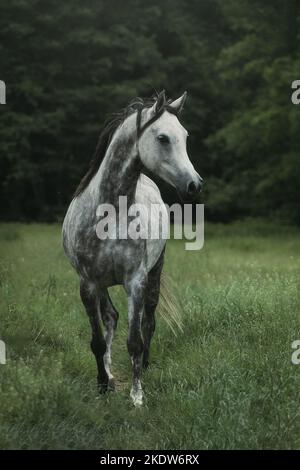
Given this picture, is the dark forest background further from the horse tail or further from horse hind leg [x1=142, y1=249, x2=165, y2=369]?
horse hind leg [x1=142, y1=249, x2=165, y2=369]

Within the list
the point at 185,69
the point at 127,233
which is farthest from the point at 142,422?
the point at 185,69

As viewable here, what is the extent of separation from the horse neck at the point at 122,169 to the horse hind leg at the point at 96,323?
0.70 m

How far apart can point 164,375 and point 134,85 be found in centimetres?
1913

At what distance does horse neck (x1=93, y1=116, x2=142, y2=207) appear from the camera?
5188mm

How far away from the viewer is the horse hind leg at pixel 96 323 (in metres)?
5.33

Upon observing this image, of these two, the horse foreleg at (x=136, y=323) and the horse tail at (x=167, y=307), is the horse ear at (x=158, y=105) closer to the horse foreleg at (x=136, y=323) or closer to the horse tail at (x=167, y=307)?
the horse foreleg at (x=136, y=323)

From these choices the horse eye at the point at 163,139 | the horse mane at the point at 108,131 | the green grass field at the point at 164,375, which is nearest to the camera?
the green grass field at the point at 164,375

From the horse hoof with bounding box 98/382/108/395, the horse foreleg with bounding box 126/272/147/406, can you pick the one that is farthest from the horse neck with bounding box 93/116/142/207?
the horse hoof with bounding box 98/382/108/395

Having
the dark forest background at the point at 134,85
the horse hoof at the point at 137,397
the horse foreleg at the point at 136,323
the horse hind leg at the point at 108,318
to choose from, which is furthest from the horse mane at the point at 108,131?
the dark forest background at the point at 134,85

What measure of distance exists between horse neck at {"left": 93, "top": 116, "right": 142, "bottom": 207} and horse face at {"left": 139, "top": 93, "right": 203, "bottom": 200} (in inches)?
6.5

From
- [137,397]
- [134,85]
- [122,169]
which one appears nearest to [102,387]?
[137,397]

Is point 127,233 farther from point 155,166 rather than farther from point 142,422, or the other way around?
point 142,422

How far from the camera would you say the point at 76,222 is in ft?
17.7

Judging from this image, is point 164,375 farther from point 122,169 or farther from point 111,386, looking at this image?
point 122,169
